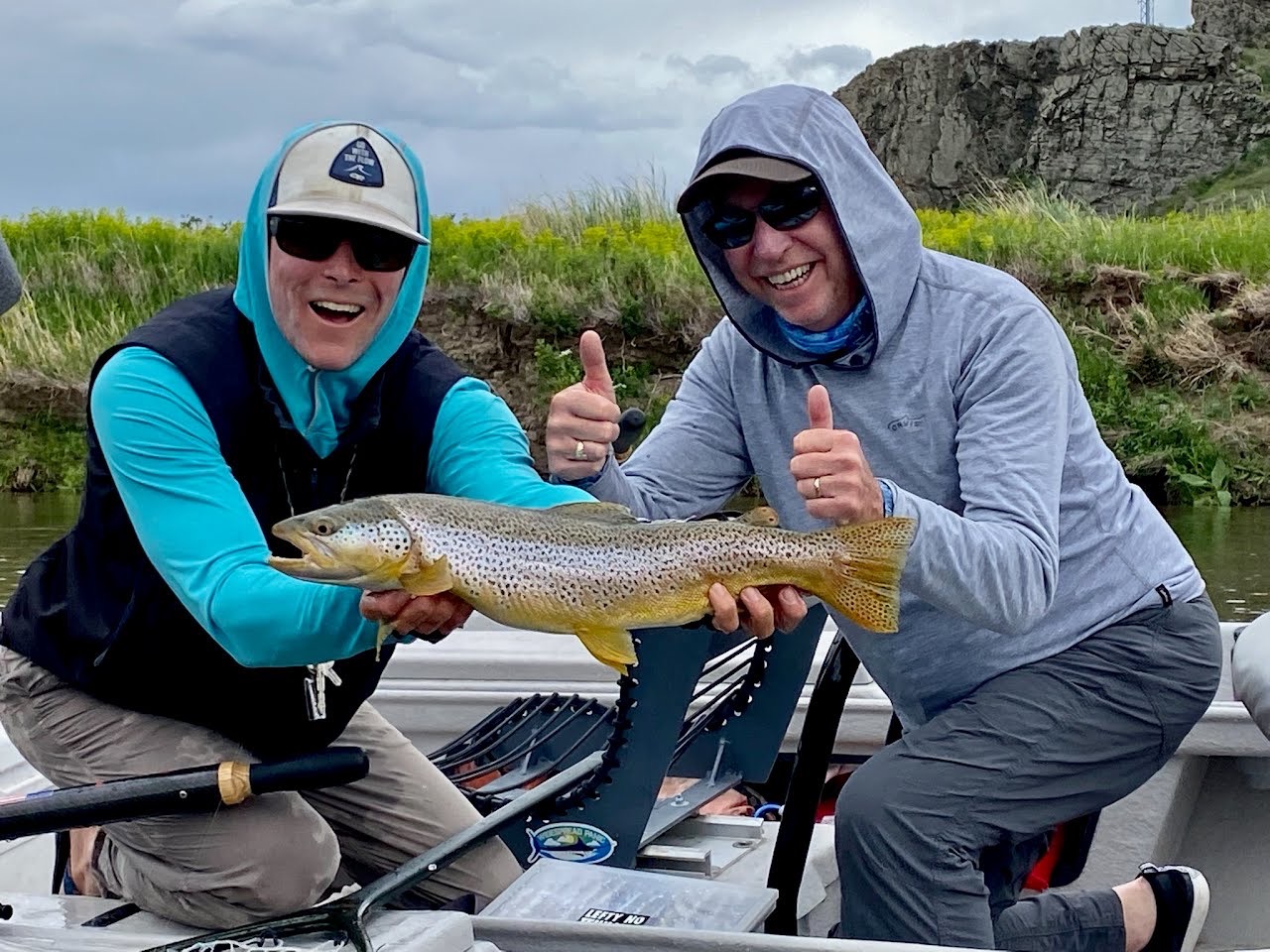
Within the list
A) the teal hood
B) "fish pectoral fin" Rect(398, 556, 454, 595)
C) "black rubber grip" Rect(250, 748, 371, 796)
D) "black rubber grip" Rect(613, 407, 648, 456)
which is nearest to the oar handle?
"black rubber grip" Rect(250, 748, 371, 796)

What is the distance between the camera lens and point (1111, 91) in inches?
Answer: 1222

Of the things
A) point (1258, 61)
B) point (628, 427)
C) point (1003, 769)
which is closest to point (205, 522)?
point (628, 427)

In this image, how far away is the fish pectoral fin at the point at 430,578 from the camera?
216 cm

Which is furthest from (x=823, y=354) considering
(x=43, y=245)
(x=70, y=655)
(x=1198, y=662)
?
(x=43, y=245)

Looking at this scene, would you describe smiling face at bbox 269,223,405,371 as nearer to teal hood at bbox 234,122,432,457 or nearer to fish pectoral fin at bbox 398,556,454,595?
teal hood at bbox 234,122,432,457

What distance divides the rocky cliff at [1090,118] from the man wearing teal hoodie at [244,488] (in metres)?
28.9

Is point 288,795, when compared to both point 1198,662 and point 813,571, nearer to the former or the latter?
point 813,571

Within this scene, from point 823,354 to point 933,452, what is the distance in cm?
26

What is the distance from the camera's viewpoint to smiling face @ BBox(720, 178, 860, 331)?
2738 millimetres

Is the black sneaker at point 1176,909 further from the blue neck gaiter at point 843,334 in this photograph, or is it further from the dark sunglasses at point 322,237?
the dark sunglasses at point 322,237

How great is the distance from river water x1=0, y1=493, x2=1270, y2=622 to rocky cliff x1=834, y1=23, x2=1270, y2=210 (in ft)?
63.7

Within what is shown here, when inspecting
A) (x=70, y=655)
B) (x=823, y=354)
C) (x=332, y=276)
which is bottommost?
(x=70, y=655)

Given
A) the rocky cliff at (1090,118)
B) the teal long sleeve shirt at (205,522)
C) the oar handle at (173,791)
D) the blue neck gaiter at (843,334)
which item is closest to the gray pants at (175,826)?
the oar handle at (173,791)

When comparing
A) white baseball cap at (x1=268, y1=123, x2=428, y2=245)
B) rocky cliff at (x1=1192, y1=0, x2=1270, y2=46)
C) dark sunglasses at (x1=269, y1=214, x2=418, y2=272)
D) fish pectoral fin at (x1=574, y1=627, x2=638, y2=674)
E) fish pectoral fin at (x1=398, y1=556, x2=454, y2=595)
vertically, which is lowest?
fish pectoral fin at (x1=574, y1=627, x2=638, y2=674)
